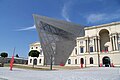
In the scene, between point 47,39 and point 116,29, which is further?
point 47,39

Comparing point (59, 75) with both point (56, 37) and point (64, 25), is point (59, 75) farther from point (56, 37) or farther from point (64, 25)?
point (64, 25)

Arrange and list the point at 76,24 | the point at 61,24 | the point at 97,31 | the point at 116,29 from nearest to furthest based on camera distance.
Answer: the point at 116,29
the point at 97,31
the point at 61,24
the point at 76,24

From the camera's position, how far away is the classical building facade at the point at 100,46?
4634 cm

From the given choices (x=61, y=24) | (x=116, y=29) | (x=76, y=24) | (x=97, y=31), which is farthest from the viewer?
(x=76, y=24)

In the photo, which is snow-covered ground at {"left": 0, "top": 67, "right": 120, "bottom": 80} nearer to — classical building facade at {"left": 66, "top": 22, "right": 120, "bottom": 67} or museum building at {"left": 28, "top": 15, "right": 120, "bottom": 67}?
museum building at {"left": 28, "top": 15, "right": 120, "bottom": 67}

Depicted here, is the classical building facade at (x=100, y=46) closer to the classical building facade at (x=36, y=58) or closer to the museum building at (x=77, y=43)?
the museum building at (x=77, y=43)

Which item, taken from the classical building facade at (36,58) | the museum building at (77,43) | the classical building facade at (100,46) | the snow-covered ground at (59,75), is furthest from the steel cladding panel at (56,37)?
the snow-covered ground at (59,75)

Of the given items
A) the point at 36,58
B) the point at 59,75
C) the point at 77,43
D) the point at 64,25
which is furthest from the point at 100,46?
the point at 59,75

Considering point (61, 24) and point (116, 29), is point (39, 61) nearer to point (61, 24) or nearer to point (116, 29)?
point (61, 24)

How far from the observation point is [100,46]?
51.4 metres

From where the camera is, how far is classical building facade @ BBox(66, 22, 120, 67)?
46.3 metres

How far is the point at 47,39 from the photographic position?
53469mm

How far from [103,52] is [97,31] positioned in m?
7.70

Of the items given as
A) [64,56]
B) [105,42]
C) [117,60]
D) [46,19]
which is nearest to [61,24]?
[46,19]
